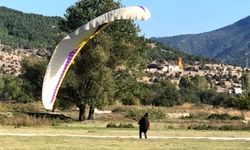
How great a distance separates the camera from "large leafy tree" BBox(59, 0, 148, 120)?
173ft

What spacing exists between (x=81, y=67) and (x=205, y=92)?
244ft

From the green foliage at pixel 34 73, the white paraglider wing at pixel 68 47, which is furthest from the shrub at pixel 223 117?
the white paraglider wing at pixel 68 47

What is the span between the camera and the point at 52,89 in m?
36.2

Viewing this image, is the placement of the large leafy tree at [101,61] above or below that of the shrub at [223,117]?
above

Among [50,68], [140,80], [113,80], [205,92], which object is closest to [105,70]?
[113,80]

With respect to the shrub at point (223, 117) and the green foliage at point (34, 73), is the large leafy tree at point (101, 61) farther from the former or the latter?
the shrub at point (223, 117)

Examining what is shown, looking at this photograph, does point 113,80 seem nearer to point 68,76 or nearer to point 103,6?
point 68,76

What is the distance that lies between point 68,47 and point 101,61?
15302 millimetres

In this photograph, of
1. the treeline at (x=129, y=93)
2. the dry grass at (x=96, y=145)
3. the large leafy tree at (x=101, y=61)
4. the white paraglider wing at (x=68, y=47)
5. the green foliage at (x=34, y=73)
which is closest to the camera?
the dry grass at (x=96, y=145)

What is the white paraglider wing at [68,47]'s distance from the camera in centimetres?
3581

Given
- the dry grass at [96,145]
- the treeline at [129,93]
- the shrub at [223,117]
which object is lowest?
the dry grass at [96,145]

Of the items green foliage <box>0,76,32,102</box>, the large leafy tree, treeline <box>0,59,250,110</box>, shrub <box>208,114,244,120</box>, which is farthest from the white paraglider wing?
green foliage <box>0,76,32,102</box>

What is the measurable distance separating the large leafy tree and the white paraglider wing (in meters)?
14.4

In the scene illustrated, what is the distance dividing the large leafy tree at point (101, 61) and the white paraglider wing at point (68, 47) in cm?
1441
